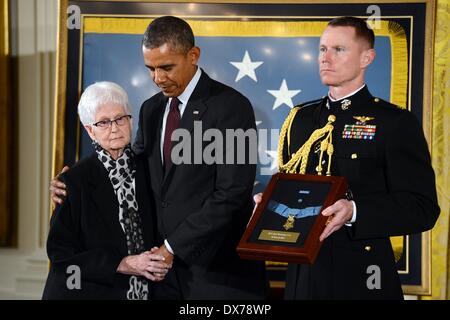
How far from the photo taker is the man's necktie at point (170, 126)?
11.2 feet

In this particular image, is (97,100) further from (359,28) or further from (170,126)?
(359,28)

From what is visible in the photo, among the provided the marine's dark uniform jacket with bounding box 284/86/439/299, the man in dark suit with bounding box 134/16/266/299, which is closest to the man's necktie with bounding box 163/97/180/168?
the man in dark suit with bounding box 134/16/266/299

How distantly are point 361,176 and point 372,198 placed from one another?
4.4 inches

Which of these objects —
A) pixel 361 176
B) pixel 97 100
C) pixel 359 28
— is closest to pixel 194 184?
pixel 97 100

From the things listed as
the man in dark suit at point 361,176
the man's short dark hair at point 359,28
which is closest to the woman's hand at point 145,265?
the man in dark suit at point 361,176

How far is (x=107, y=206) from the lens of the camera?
3.30 metres

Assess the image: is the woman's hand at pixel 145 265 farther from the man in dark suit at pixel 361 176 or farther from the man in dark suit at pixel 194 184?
the man in dark suit at pixel 361 176

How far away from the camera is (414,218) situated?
309 centimetres

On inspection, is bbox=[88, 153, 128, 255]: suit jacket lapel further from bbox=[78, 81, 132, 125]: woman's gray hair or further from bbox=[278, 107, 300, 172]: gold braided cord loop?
bbox=[278, 107, 300, 172]: gold braided cord loop

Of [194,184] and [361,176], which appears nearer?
[361,176]

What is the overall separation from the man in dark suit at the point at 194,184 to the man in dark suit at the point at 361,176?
23cm

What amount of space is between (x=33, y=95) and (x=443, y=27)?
2.09m
